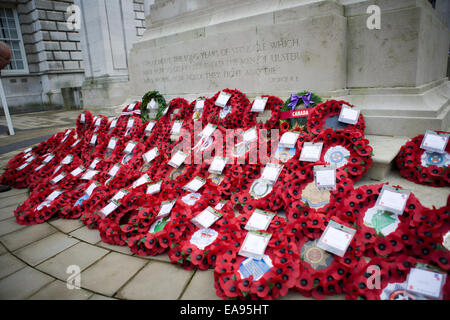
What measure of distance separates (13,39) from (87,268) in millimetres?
16883

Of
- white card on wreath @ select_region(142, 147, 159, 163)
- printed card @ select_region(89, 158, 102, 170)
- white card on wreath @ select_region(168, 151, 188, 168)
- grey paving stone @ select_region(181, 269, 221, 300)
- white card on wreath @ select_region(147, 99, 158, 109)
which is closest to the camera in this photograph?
grey paving stone @ select_region(181, 269, 221, 300)

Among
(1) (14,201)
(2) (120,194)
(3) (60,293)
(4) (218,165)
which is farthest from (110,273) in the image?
(1) (14,201)

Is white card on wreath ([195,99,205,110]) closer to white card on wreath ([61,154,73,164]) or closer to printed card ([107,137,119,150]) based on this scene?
printed card ([107,137,119,150])

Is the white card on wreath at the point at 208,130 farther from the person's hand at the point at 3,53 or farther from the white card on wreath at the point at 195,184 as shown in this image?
the person's hand at the point at 3,53

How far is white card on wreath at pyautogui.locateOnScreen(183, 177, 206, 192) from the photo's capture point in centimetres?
275

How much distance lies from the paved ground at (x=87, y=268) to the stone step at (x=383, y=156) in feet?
0.30

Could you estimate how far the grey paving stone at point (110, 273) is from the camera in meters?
1.86

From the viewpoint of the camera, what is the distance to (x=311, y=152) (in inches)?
98.0

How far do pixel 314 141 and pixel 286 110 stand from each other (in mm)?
755

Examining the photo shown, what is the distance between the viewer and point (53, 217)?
304cm

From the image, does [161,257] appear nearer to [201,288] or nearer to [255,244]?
[201,288]

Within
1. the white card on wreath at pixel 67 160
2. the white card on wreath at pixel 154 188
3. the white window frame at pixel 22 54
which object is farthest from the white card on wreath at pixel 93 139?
the white window frame at pixel 22 54

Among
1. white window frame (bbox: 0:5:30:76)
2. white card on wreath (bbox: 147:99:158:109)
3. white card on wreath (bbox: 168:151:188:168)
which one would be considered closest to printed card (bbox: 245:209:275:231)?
white card on wreath (bbox: 168:151:188:168)

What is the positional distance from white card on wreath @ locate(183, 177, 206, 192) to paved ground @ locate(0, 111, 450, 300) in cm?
77
